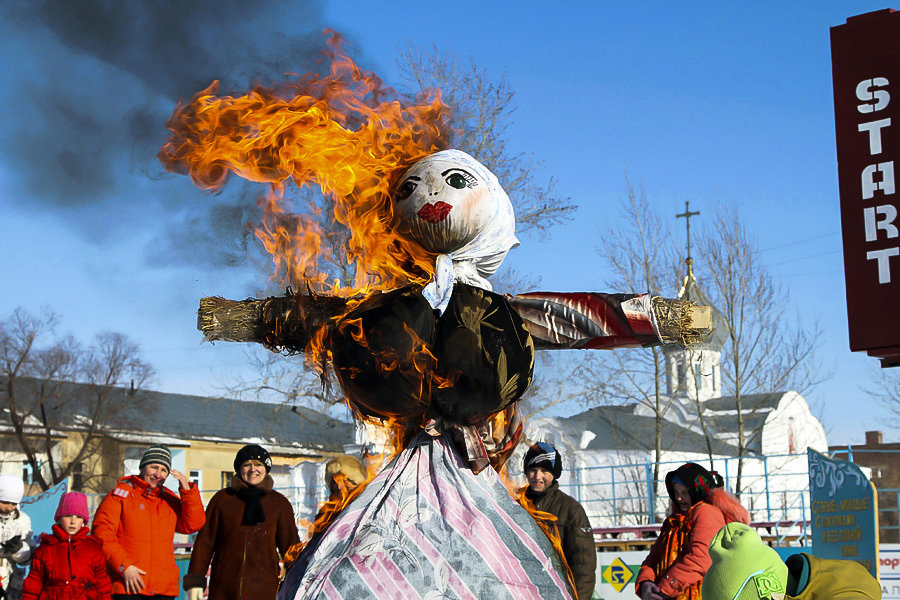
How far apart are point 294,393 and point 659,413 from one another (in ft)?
28.1

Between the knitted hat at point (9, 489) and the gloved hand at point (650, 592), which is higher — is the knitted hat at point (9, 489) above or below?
above

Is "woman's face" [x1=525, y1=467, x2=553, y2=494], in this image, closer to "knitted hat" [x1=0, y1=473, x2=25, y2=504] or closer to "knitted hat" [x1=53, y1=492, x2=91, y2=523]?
"knitted hat" [x1=53, y1=492, x2=91, y2=523]

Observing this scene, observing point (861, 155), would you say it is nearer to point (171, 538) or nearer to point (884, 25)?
point (884, 25)

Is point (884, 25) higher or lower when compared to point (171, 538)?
higher

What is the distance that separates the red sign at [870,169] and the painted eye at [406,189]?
7.22 metres

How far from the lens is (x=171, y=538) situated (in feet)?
20.0

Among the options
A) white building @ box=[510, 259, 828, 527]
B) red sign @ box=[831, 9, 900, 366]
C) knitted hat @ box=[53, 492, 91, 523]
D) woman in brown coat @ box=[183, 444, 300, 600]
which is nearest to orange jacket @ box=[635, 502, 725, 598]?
woman in brown coat @ box=[183, 444, 300, 600]

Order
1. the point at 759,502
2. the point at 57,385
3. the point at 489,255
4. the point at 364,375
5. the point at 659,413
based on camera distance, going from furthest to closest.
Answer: the point at 57,385, the point at 759,502, the point at 659,413, the point at 489,255, the point at 364,375

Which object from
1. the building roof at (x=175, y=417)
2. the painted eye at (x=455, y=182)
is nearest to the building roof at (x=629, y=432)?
the building roof at (x=175, y=417)

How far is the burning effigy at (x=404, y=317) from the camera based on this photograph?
3.68 m

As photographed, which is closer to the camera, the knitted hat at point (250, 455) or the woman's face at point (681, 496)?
the woman's face at point (681, 496)

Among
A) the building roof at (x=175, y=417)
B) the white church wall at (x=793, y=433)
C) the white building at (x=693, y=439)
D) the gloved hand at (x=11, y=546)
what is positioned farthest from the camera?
the white church wall at (x=793, y=433)

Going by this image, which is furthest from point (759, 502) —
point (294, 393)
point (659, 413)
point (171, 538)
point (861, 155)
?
point (171, 538)

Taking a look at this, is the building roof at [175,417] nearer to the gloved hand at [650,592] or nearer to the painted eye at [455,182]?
the gloved hand at [650,592]
